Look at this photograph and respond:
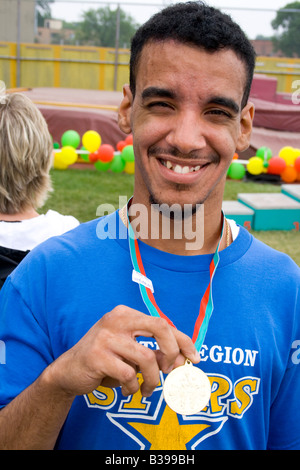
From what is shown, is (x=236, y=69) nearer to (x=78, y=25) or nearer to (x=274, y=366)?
(x=274, y=366)

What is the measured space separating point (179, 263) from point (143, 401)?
39cm

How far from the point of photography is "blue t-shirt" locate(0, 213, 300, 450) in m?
1.44

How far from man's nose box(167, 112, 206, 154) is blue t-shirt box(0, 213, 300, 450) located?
311 mm

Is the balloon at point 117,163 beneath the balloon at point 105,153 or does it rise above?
beneath

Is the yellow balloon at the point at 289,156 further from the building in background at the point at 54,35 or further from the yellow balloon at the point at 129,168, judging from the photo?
the building in background at the point at 54,35

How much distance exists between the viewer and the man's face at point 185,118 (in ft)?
4.75

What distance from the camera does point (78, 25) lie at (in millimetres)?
20453

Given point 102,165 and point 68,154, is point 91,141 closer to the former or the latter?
point 102,165

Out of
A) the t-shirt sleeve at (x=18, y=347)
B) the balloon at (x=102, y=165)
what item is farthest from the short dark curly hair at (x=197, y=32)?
the balloon at (x=102, y=165)

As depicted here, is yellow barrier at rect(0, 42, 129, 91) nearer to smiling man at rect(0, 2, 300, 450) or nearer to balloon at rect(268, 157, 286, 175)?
balloon at rect(268, 157, 286, 175)

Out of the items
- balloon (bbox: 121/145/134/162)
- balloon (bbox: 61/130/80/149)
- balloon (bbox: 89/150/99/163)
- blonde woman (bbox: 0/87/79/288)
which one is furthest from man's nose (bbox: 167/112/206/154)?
balloon (bbox: 61/130/80/149)
